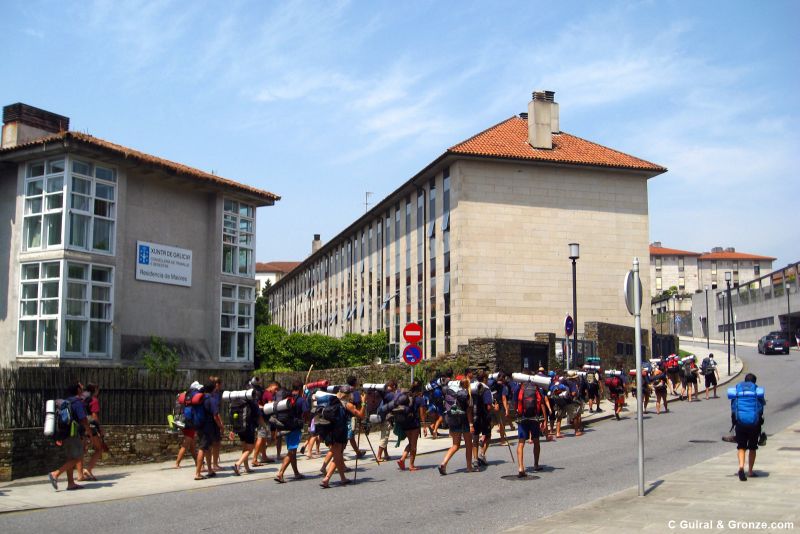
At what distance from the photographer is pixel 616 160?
139ft

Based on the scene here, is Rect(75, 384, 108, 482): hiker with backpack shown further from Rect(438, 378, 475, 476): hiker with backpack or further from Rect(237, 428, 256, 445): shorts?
Rect(438, 378, 475, 476): hiker with backpack

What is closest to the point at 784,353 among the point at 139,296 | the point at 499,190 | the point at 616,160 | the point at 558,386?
the point at 616,160

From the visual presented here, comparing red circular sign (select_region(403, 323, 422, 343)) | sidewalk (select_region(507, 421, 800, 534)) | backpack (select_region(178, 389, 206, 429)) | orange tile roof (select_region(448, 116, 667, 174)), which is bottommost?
sidewalk (select_region(507, 421, 800, 534))

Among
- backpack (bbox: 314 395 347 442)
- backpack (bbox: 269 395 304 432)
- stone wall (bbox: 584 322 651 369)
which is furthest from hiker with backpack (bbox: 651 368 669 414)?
backpack (bbox: 314 395 347 442)

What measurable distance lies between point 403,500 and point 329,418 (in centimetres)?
216

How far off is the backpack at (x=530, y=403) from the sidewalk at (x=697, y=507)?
7.47 ft

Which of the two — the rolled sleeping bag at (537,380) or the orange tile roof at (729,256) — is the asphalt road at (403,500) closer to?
the rolled sleeping bag at (537,380)

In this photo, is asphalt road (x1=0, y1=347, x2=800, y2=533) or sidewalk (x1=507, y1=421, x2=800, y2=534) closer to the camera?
sidewalk (x1=507, y1=421, x2=800, y2=534)

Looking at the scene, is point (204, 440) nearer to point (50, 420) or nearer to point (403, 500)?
point (50, 420)

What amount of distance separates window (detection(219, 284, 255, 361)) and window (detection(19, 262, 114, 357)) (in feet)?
17.1

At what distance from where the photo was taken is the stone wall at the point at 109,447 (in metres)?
14.6

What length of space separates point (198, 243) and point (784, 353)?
44190mm

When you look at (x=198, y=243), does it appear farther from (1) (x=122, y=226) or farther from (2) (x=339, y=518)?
(2) (x=339, y=518)

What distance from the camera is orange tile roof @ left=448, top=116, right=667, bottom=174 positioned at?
40.3 meters
